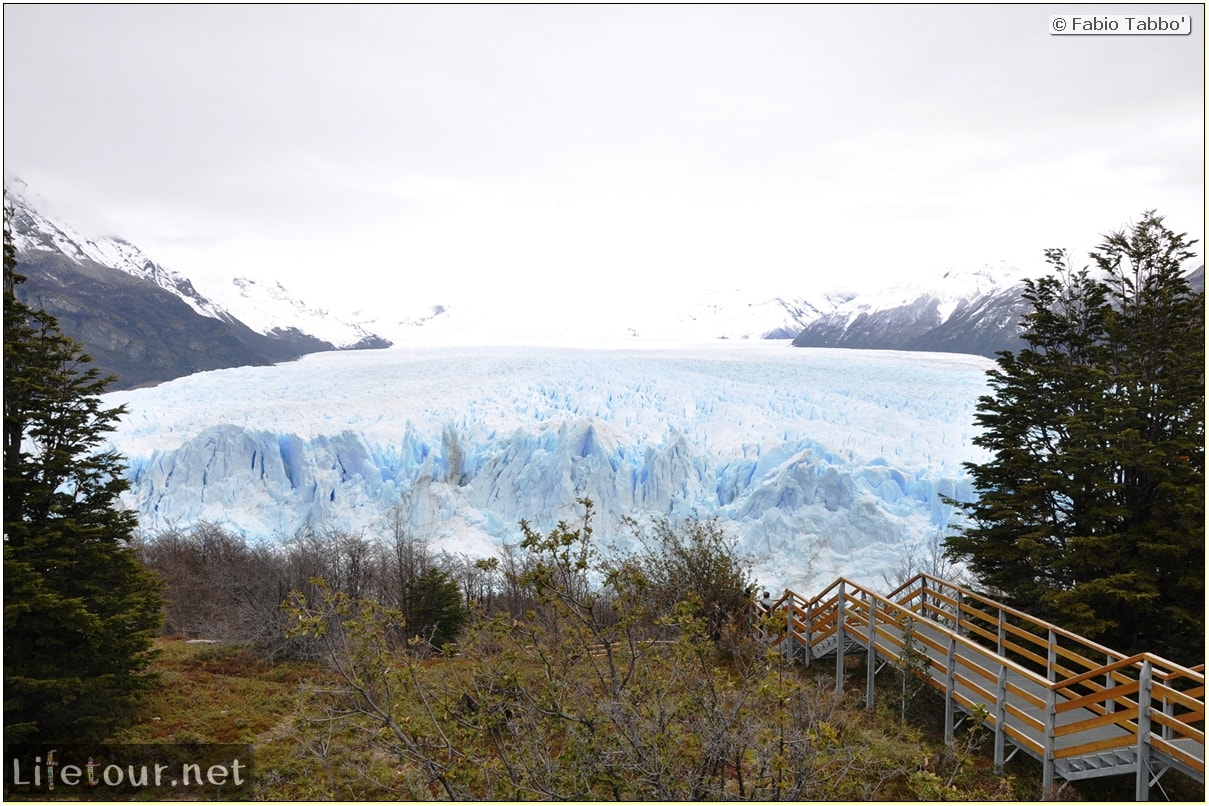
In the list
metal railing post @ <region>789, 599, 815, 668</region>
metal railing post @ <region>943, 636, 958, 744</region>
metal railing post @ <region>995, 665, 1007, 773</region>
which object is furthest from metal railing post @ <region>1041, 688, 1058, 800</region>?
metal railing post @ <region>789, 599, 815, 668</region>

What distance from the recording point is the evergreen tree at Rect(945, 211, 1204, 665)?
9391mm

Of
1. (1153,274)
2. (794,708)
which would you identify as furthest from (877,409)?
(794,708)

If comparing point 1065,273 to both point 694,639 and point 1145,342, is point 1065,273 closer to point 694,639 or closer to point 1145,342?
point 1145,342

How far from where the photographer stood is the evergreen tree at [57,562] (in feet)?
23.3

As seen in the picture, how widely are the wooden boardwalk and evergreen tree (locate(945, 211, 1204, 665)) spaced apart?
910 millimetres

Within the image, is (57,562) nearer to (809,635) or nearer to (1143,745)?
(809,635)

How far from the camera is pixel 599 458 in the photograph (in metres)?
23.1

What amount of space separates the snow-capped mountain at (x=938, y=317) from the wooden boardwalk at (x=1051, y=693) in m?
28.8

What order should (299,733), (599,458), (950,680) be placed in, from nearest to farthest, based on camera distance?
(299,733), (950,680), (599,458)

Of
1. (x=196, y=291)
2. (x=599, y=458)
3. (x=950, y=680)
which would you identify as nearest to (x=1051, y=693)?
(x=950, y=680)

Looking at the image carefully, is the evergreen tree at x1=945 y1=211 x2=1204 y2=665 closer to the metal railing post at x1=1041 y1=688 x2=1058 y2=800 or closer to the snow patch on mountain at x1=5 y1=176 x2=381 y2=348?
the metal railing post at x1=1041 y1=688 x2=1058 y2=800

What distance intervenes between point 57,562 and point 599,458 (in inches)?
654

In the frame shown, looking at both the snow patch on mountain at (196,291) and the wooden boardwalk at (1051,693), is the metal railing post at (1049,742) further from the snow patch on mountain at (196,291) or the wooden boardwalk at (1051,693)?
the snow patch on mountain at (196,291)

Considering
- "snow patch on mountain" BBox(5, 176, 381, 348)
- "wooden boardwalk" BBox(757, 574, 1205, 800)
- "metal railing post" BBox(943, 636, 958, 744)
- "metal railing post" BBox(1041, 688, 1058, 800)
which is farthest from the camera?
"snow patch on mountain" BBox(5, 176, 381, 348)
